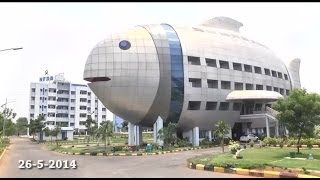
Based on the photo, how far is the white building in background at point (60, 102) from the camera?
131125mm

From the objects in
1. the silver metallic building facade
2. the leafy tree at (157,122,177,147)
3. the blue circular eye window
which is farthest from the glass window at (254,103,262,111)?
the blue circular eye window

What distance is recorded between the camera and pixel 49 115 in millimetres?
130500

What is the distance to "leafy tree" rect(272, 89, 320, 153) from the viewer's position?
2562 cm

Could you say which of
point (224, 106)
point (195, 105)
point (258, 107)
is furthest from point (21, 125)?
point (195, 105)

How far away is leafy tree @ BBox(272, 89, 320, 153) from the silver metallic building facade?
2251cm

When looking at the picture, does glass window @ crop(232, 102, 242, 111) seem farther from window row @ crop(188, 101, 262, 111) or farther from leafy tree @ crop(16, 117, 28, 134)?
leafy tree @ crop(16, 117, 28, 134)

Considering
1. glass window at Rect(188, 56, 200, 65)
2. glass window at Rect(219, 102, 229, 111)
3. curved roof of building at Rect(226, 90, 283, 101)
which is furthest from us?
glass window at Rect(219, 102, 229, 111)

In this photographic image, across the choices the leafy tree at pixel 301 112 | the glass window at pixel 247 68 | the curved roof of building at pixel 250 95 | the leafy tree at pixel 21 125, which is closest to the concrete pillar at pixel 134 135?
the curved roof of building at pixel 250 95

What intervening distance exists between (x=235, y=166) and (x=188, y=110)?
102 ft

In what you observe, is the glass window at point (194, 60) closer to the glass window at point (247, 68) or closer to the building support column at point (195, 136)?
the building support column at point (195, 136)

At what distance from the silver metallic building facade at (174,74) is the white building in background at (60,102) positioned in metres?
78.2

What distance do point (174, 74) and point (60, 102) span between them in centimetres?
9459

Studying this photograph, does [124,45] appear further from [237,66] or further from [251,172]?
[251,172]

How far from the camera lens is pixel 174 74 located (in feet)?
158
